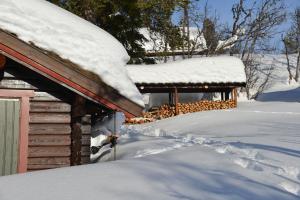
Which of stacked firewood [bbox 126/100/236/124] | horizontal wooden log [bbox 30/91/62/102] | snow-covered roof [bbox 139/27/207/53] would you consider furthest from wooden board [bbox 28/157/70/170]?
snow-covered roof [bbox 139/27/207/53]

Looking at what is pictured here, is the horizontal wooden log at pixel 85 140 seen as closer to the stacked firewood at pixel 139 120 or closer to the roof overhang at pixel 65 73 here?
the roof overhang at pixel 65 73

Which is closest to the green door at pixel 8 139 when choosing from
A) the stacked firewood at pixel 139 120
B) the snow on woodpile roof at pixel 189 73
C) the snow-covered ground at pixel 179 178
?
the snow-covered ground at pixel 179 178

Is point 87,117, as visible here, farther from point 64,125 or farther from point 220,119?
point 220,119

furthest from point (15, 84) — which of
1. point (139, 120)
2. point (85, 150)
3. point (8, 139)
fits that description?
point (139, 120)

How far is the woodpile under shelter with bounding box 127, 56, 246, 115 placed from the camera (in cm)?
2148

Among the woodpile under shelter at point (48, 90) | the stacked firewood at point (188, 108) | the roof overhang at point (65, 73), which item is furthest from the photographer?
the stacked firewood at point (188, 108)

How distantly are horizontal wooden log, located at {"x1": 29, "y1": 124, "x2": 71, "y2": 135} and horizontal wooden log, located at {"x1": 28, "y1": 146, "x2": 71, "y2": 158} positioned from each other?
0.81 feet

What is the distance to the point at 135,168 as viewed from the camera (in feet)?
18.6

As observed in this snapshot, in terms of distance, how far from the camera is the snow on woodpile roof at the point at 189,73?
Result: 2150 centimetres

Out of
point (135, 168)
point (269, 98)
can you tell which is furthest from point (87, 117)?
point (269, 98)

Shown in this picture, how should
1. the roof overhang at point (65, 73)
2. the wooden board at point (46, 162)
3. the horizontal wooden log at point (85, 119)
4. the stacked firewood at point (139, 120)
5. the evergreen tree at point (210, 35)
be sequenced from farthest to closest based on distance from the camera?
the evergreen tree at point (210, 35) < the stacked firewood at point (139, 120) < the horizontal wooden log at point (85, 119) < the wooden board at point (46, 162) < the roof overhang at point (65, 73)

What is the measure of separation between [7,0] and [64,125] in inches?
89.8

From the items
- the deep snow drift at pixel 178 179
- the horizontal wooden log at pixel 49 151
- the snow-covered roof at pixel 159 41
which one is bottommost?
the deep snow drift at pixel 178 179

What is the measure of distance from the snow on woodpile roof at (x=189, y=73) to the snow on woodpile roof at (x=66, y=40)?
12.9m
